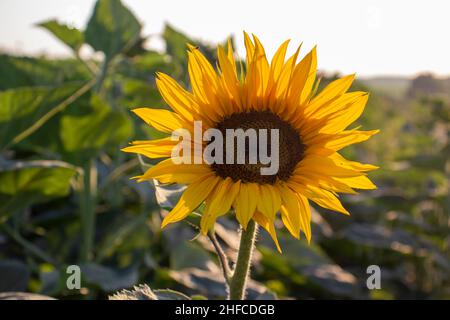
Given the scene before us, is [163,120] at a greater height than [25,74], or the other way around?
[25,74]

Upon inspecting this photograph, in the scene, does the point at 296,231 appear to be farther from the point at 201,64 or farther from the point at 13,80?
the point at 13,80

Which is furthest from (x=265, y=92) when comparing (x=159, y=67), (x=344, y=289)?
(x=159, y=67)

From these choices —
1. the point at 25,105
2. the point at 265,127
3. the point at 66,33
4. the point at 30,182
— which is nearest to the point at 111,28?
the point at 66,33

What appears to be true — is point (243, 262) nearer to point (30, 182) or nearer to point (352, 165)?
point (352, 165)

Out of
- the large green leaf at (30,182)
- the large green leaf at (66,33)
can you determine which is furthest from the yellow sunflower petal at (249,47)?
the large green leaf at (66,33)

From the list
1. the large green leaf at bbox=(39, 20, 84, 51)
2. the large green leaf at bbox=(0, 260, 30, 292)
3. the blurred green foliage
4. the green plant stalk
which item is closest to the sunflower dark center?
the blurred green foliage
